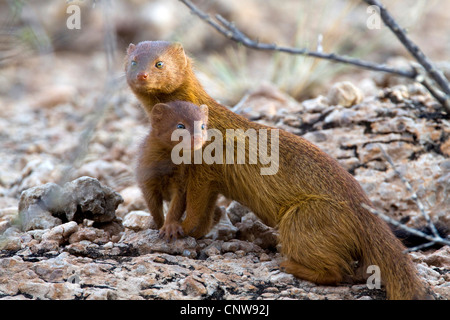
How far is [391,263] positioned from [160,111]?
1885 millimetres

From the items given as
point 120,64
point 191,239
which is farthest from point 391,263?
point 120,64

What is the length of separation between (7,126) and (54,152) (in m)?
1.40

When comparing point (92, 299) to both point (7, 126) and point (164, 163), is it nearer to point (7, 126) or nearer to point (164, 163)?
point (164, 163)

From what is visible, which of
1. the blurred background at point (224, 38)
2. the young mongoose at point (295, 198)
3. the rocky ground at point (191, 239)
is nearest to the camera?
the rocky ground at point (191, 239)

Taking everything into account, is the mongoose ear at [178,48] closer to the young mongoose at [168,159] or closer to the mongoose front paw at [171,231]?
the young mongoose at [168,159]

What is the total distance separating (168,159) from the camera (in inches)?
161

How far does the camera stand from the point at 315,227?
12.1 feet

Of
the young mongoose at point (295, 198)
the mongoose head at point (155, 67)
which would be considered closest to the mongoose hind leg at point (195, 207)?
the young mongoose at point (295, 198)

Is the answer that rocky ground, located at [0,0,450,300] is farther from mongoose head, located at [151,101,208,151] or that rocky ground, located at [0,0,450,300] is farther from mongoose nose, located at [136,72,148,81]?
mongoose head, located at [151,101,208,151]

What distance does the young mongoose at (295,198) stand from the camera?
3602 mm

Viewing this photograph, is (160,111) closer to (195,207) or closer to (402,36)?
(195,207)

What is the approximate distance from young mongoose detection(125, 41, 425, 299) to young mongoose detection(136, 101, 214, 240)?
0.12m

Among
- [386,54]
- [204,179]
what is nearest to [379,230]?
[204,179]

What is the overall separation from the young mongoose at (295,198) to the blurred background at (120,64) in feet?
0.93
